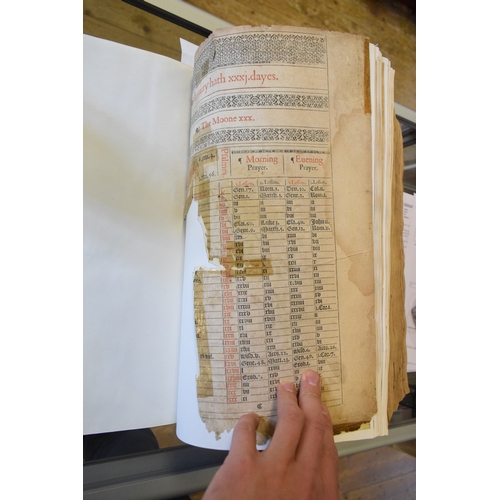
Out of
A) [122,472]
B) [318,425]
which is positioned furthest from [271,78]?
[122,472]

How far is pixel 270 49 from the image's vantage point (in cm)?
38

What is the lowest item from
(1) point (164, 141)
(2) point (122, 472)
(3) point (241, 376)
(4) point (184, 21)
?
(2) point (122, 472)

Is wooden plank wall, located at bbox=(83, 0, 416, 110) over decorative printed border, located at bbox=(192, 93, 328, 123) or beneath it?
over

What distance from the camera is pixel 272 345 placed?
0.37 m

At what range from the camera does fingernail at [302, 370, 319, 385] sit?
1.23ft

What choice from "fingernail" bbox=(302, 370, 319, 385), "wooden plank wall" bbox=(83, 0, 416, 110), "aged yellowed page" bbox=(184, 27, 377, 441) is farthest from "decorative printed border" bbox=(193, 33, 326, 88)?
"fingernail" bbox=(302, 370, 319, 385)

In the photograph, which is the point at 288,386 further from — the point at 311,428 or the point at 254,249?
the point at 254,249

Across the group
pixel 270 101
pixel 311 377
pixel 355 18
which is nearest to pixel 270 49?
pixel 270 101

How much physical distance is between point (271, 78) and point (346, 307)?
267mm

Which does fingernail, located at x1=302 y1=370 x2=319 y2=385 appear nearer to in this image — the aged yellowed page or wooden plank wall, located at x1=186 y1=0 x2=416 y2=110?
the aged yellowed page

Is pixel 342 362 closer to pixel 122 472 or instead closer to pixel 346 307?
pixel 346 307

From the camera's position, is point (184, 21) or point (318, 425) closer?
point (318, 425)

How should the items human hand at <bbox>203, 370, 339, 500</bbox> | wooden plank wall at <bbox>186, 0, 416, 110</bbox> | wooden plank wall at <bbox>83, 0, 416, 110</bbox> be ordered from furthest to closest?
wooden plank wall at <bbox>186, 0, 416, 110</bbox> < wooden plank wall at <bbox>83, 0, 416, 110</bbox> < human hand at <bbox>203, 370, 339, 500</bbox>

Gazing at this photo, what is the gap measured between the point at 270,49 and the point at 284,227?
7.8 inches
